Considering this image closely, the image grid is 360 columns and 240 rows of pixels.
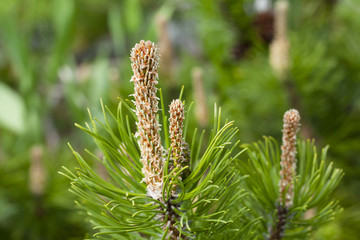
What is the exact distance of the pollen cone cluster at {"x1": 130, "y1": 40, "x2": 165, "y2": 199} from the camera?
95mm

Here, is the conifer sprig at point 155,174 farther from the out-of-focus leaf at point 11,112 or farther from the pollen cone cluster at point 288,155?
the out-of-focus leaf at point 11,112

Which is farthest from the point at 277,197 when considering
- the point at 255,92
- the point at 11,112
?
the point at 11,112

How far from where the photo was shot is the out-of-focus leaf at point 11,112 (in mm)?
586

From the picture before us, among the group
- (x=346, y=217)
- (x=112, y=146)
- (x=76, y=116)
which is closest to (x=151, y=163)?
(x=112, y=146)

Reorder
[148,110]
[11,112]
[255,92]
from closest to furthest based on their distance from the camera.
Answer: [148,110], [255,92], [11,112]

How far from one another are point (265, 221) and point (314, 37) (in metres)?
0.22

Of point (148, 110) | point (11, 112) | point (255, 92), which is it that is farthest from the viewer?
point (11, 112)

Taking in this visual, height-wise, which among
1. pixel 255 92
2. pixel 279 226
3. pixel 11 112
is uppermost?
pixel 11 112

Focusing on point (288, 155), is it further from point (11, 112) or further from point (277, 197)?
point (11, 112)

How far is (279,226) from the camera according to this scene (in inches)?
5.4

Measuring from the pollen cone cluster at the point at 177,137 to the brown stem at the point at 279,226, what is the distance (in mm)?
41

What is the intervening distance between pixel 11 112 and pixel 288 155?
22.6 inches

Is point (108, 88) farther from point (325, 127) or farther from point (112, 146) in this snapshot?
point (112, 146)

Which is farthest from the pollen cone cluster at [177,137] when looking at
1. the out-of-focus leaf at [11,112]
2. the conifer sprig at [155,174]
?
the out-of-focus leaf at [11,112]
